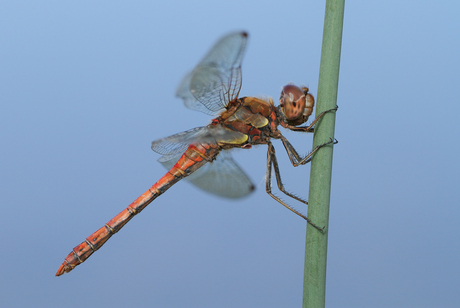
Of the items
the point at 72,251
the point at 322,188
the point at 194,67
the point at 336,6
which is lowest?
the point at 72,251

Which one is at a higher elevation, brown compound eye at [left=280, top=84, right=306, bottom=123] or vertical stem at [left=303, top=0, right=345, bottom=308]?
brown compound eye at [left=280, top=84, right=306, bottom=123]

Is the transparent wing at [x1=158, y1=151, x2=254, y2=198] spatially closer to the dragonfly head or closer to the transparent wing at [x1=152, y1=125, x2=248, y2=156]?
the transparent wing at [x1=152, y1=125, x2=248, y2=156]

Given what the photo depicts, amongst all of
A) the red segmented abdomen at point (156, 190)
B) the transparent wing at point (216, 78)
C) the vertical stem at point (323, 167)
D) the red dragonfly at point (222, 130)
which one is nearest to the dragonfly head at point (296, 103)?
the red dragonfly at point (222, 130)

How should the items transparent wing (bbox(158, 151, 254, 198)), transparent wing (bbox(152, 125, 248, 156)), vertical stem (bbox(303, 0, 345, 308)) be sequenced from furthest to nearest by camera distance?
1. transparent wing (bbox(158, 151, 254, 198))
2. transparent wing (bbox(152, 125, 248, 156))
3. vertical stem (bbox(303, 0, 345, 308))

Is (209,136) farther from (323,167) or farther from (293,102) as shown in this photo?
(323,167)

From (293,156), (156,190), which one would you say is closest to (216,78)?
(293,156)

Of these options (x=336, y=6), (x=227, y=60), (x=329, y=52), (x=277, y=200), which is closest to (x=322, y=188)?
(x=329, y=52)

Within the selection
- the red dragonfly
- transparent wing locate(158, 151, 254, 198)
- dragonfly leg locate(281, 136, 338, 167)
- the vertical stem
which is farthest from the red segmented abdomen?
the vertical stem

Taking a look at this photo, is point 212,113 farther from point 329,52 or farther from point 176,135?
point 329,52
